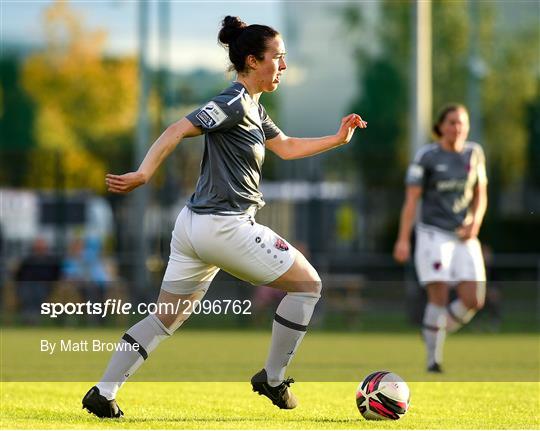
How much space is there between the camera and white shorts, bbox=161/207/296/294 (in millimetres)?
7578

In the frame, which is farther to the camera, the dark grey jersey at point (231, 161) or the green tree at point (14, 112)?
the green tree at point (14, 112)

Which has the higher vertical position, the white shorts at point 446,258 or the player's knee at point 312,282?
the player's knee at point 312,282

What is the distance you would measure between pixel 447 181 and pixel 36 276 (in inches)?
496

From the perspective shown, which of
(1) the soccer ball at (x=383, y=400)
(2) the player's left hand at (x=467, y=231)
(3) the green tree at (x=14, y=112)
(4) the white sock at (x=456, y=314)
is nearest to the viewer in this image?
(1) the soccer ball at (x=383, y=400)

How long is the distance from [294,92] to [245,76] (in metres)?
17.9

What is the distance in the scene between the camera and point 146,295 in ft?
72.8

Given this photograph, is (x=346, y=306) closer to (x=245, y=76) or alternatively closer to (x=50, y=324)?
(x=50, y=324)

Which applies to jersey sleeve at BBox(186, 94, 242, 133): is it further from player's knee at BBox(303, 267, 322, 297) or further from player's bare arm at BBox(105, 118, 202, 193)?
player's knee at BBox(303, 267, 322, 297)

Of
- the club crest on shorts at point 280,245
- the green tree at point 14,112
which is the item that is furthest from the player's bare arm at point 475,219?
the green tree at point 14,112

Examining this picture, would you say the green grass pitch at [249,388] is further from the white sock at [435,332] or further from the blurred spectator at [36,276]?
the blurred spectator at [36,276]

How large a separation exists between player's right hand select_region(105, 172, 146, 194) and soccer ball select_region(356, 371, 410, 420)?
1931mm

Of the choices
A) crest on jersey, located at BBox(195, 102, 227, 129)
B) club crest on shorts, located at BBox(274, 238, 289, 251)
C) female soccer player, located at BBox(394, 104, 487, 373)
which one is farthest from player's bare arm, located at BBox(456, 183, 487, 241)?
crest on jersey, located at BBox(195, 102, 227, 129)

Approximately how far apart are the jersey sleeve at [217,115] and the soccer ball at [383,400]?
1.76 meters

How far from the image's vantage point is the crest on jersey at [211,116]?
7402mm
